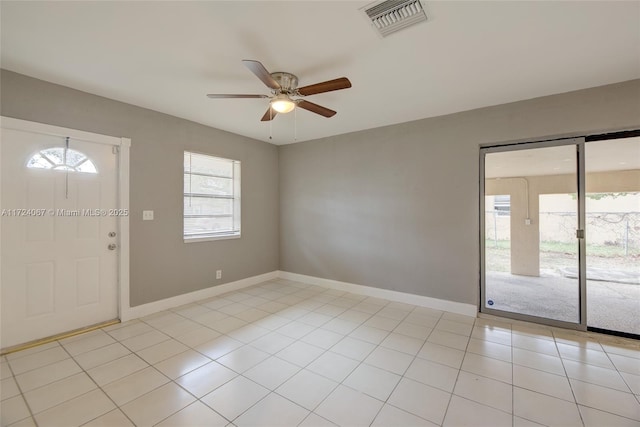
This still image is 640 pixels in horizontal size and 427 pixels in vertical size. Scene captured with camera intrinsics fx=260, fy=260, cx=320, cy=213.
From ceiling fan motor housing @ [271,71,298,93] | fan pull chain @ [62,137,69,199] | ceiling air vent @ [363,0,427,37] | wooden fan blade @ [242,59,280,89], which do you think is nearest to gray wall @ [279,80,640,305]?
ceiling fan motor housing @ [271,71,298,93]

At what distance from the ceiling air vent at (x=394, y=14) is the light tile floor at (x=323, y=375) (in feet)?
8.86

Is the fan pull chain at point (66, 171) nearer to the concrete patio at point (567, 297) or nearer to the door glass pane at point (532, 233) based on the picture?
the door glass pane at point (532, 233)

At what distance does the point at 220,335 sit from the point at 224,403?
1094 mm

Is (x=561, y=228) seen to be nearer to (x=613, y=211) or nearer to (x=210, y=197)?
(x=613, y=211)

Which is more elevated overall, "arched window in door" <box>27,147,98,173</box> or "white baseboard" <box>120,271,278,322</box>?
"arched window in door" <box>27,147,98,173</box>

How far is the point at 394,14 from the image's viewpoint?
69.8 inches

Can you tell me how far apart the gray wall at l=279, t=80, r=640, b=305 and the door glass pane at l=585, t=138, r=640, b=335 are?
527 millimetres

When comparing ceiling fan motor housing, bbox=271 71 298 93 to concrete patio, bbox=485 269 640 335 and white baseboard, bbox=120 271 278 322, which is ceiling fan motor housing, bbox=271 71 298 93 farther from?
concrete patio, bbox=485 269 640 335

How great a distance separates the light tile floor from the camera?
1.74m

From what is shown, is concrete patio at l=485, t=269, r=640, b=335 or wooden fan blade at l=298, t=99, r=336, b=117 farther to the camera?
concrete patio at l=485, t=269, r=640, b=335

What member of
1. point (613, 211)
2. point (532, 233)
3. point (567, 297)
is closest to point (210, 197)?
point (532, 233)

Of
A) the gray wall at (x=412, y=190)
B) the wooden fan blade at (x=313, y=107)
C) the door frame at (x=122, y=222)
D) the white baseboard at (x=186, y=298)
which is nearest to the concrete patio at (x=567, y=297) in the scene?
the gray wall at (x=412, y=190)

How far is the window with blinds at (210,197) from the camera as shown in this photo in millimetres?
3928

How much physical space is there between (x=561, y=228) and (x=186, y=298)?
4993 millimetres
